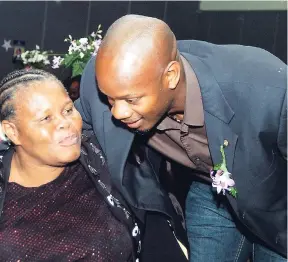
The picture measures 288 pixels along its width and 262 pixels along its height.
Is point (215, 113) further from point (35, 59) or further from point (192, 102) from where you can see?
point (35, 59)

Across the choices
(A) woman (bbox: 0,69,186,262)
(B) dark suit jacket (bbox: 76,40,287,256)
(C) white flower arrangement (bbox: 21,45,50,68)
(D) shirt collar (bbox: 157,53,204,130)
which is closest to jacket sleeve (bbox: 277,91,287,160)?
(B) dark suit jacket (bbox: 76,40,287,256)

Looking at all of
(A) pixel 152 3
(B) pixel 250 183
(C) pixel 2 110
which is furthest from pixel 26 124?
(A) pixel 152 3

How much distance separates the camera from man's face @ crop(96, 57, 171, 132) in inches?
80.2

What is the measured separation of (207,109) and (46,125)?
0.71m

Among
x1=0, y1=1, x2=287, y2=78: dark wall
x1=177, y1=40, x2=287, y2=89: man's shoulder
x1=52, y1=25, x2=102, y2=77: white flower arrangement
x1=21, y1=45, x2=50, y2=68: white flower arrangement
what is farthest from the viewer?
x1=0, y1=1, x2=287, y2=78: dark wall

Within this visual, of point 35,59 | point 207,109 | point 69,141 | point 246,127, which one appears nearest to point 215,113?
point 207,109

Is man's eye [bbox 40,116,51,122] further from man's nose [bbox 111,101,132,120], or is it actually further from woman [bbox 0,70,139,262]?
man's nose [bbox 111,101,132,120]

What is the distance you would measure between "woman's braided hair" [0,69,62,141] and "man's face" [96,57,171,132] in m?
0.44

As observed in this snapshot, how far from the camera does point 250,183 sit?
92.0 inches

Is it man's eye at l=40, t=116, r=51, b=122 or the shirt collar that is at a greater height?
the shirt collar

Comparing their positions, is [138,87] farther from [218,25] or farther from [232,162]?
[218,25]

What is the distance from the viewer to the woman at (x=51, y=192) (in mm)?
2338

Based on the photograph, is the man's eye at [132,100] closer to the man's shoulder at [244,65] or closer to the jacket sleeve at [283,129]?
the man's shoulder at [244,65]

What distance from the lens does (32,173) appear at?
2482 millimetres
